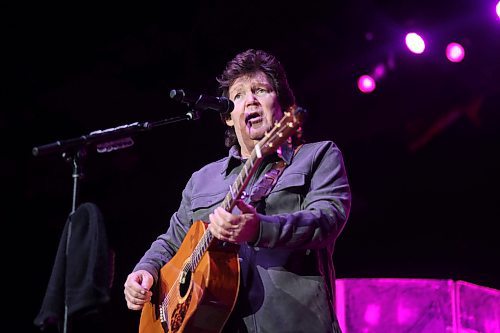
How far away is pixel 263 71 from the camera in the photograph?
388 centimetres

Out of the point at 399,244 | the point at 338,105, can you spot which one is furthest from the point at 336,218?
the point at 338,105

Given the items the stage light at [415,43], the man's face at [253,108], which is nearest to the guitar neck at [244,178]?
the man's face at [253,108]

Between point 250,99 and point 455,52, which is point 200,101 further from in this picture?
point 455,52

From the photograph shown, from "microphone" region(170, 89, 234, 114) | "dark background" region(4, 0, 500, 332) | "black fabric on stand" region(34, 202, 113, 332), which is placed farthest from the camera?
"dark background" region(4, 0, 500, 332)

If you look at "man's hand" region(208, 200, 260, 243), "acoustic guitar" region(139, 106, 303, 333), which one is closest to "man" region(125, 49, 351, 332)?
"man's hand" region(208, 200, 260, 243)

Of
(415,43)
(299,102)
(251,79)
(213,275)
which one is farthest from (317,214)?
(299,102)

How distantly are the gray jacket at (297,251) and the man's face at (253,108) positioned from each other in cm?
38

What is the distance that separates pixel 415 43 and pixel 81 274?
16.1ft

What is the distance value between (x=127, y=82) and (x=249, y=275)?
13.5ft

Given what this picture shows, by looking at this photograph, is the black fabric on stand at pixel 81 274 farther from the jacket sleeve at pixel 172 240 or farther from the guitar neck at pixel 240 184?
the jacket sleeve at pixel 172 240

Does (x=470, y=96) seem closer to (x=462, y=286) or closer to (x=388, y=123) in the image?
(x=388, y=123)

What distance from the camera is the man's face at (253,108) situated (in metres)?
3.61

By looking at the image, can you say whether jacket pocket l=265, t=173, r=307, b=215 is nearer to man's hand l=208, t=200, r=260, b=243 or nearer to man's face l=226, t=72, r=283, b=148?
man's hand l=208, t=200, r=260, b=243

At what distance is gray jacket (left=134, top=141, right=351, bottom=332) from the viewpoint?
9.03ft
